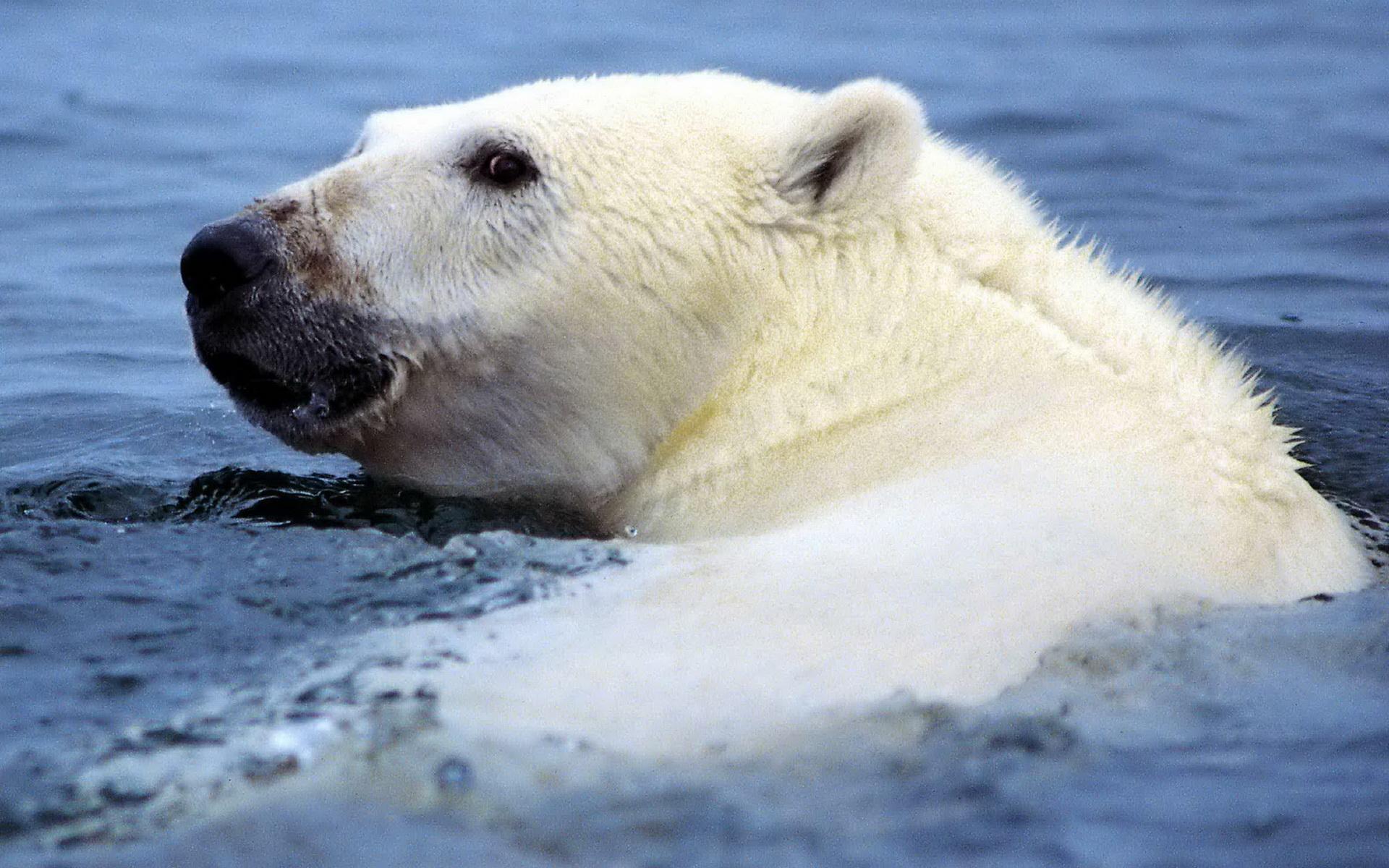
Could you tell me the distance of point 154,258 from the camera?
9531 mm

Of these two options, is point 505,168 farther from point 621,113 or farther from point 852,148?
point 852,148

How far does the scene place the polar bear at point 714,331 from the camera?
4.19 meters

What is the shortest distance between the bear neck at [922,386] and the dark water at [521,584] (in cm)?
48

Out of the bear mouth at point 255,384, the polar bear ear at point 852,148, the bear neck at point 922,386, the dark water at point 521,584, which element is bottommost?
the dark water at point 521,584

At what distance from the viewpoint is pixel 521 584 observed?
3740mm

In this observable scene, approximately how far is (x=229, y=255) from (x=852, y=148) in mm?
1584

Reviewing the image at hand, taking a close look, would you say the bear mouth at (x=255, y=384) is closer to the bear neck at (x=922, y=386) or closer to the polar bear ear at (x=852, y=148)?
the bear neck at (x=922, y=386)

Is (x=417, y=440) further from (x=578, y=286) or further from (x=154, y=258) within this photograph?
(x=154, y=258)

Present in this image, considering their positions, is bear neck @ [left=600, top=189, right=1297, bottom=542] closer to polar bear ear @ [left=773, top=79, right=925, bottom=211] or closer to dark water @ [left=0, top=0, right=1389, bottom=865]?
polar bear ear @ [left=773, top=79, right=925, bottom=211]

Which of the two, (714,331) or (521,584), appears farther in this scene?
(714,331)

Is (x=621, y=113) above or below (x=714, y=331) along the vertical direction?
above

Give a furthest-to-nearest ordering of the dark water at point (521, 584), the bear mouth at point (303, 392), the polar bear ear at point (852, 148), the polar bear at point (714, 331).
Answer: the bear mouth at point (303, 392), the polar bear ear at point (852, 148), the polar bear at point (714, 331), the dark water at point (521, 584)

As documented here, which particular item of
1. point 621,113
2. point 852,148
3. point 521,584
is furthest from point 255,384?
point 852,148

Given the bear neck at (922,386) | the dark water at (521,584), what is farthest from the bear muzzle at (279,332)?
the bear neck at (922,386)
